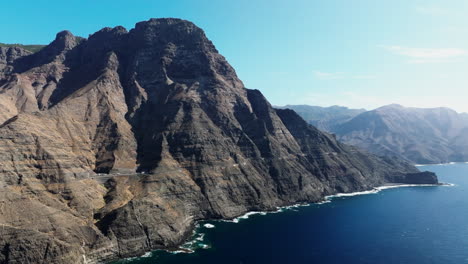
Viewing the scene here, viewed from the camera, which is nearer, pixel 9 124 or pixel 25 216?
pixel 25 216

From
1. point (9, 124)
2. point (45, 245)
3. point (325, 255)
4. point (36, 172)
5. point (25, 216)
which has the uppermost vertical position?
point (9, 124)

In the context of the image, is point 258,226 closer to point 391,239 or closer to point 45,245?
point 391,239

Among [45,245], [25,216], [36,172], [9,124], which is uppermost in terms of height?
[9,124]

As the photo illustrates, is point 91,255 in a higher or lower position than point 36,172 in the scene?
lower

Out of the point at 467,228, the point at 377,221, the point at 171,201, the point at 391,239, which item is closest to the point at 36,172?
the point at 171,201

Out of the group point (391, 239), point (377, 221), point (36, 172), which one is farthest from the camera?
point (377, 221)

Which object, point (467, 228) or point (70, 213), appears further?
point (467, 228)

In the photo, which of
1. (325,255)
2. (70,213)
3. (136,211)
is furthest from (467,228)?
Result: (70,213)

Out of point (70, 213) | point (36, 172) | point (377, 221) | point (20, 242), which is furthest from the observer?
point (377, 221)

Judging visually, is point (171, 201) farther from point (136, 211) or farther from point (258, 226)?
point (258, 226)

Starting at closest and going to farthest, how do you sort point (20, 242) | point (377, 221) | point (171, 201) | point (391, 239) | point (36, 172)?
point (20, 242) → point (36, 172) → point (391, 239) → point (171, 201) → point (377, 221)
